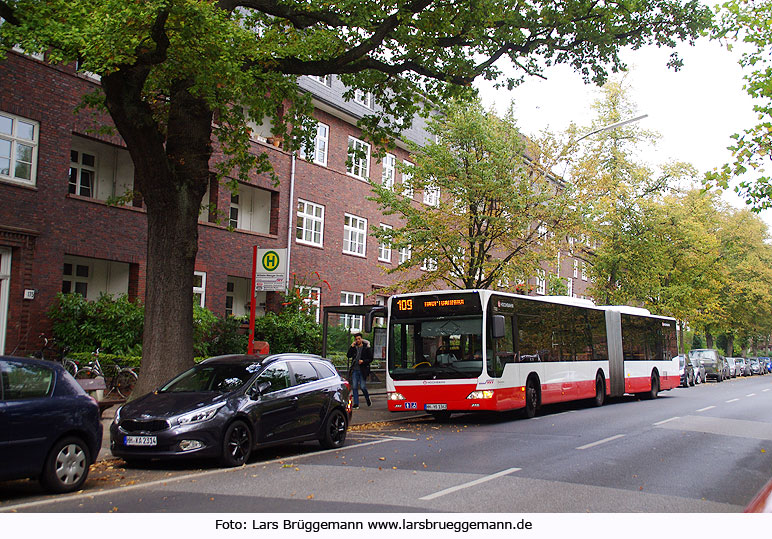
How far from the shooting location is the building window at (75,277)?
789 inches

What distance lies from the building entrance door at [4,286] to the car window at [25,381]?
10734mm

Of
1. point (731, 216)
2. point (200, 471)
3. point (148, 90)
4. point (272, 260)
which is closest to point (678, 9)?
point (272, 260)

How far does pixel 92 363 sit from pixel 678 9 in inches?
564

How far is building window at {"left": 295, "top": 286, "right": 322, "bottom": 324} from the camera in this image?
25.7 meters

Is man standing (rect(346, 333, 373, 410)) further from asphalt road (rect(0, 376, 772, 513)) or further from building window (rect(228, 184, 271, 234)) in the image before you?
building window (rect(228, 184, 271, 234))

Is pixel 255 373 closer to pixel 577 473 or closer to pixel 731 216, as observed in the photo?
pixel 577 473

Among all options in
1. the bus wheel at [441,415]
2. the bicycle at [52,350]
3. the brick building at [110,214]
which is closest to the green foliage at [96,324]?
the bicycle at [52,350]

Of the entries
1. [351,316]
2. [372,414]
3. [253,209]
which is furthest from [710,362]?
[372,414]

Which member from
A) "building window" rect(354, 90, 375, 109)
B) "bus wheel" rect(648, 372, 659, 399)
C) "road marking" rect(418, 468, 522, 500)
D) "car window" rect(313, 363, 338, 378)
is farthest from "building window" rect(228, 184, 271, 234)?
"road marking" rect(418, 468, 522, 500)

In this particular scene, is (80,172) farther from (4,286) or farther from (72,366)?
(72,366)

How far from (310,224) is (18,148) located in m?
12.1

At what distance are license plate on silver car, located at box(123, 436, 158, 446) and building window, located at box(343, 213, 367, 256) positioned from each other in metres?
20.7

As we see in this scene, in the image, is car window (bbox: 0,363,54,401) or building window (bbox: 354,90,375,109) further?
building window (bbox: 354,90,375,109)

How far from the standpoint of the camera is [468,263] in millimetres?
23281
